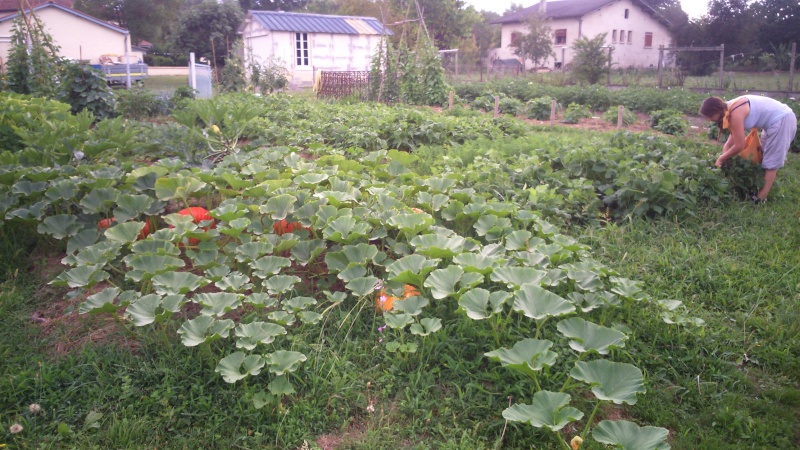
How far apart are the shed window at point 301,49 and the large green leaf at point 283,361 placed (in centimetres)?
2766

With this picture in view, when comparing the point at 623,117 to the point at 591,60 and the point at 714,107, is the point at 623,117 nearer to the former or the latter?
the point at 714,107

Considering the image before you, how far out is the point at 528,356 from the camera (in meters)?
2.15

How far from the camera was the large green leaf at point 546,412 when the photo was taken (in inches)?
76.0

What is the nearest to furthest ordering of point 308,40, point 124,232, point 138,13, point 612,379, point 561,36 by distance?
point 612,379 < point 124,232 < point 308,40 < point 561,36 < point 138,13

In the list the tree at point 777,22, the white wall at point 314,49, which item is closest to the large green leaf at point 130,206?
the white wall at point 314,49

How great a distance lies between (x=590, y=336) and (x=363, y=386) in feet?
3.18

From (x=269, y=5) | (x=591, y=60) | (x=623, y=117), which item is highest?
(x=269, y=5)

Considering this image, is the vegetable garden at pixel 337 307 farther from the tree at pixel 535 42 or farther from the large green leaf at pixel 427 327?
the tree at pixel 535 42

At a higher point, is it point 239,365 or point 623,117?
point 623,117

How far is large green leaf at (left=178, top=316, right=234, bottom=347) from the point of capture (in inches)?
92.0

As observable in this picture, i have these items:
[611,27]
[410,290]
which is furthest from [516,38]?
[410,290]

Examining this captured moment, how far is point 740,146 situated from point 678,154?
0.50 meters

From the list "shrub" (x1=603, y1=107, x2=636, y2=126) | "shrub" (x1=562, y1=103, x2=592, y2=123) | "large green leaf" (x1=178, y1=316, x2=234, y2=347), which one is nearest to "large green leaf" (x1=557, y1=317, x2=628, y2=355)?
"large green leaf" (x1=178, y1=316, x2=234, y2=347)

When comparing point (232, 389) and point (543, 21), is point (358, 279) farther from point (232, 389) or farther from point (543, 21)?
point (543, 21)
